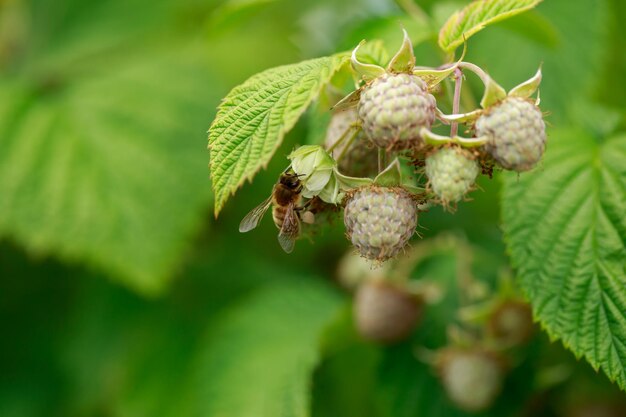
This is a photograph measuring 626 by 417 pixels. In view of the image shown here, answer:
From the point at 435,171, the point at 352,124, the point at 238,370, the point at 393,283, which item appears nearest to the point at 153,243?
the point at 238,370

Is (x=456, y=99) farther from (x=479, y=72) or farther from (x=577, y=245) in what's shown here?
(x=577, y=245)

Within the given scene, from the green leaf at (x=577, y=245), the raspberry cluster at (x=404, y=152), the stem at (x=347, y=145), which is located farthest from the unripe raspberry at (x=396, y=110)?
the green leaf at (x=577, y=245)

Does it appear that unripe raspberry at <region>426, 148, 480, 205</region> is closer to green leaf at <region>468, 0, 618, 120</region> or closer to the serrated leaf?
green leaf at <region>468, 0, 618, 120</region>

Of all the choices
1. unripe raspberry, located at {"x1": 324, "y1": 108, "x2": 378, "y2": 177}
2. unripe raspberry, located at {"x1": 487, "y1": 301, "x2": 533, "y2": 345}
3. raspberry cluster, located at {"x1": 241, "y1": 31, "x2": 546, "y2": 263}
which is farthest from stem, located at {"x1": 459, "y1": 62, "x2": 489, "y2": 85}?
unripe raspberry, located at {"x1": 487, "y1": 301, "x2": 533, "y2": 345}

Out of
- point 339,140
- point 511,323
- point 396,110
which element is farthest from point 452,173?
point 511,323

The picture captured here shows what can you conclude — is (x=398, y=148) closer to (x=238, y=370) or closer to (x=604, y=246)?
(x=604, y=246)

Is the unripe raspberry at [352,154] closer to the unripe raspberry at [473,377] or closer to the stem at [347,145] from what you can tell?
the stem at [347,145]

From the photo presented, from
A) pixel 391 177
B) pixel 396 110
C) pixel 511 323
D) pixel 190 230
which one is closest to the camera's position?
pixel 396 110
